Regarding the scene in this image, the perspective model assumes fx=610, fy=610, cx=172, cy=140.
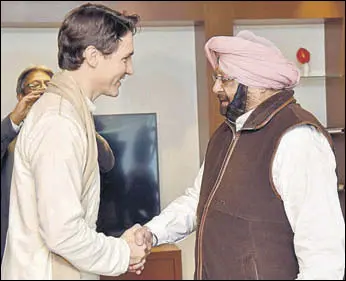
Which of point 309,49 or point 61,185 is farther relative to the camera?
point 309,49

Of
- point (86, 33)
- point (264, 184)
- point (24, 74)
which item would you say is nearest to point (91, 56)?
point (86, 33)

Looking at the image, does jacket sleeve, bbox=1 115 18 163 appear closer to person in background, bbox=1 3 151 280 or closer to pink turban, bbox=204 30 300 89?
person in background, bbox=1 3 151 280

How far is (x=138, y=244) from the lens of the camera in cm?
177

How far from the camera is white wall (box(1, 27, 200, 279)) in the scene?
3.44 m

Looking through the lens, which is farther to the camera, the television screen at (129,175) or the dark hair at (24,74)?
the television screen at (129,175)

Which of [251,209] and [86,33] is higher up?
[86,33]

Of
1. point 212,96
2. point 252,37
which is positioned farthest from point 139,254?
point 212,96

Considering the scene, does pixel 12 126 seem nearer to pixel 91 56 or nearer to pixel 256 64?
pixel 91 56

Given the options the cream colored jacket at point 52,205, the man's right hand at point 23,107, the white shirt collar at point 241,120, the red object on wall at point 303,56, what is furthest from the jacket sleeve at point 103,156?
the red object on wall at point 303,56

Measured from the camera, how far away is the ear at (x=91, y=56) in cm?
160

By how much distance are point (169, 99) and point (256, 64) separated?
179cm

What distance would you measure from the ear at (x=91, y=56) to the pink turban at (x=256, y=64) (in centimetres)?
38

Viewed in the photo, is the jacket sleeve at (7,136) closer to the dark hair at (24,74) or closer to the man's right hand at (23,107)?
the man's right hand at (23,107)

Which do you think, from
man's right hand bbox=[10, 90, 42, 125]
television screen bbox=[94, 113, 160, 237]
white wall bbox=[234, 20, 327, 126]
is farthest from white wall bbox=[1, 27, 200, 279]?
man's right hand bbox=[10, 90, 42, 125]
